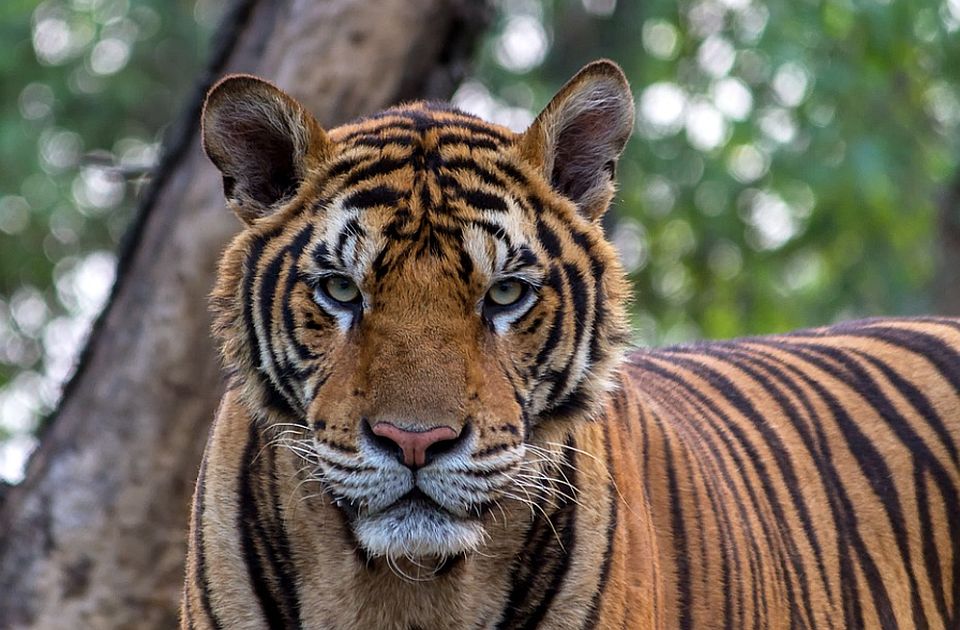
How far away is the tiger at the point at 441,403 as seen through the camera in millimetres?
2977

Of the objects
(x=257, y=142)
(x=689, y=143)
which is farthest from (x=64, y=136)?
(x=257, y=142)

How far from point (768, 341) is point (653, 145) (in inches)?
320

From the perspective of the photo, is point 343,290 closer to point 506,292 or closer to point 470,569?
point 506,292

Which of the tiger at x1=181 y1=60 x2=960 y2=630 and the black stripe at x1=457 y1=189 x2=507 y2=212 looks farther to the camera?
the black stripe at x1=457 y1=189 x2=507 y2=212

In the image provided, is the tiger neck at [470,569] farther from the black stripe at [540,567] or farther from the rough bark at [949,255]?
the rough bark at [949,255]

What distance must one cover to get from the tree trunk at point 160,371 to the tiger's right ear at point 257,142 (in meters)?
2.57

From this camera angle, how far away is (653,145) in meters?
12.7

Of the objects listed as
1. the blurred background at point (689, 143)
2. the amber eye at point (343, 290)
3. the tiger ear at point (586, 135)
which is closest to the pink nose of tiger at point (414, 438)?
the amber eye at point (343, 290)

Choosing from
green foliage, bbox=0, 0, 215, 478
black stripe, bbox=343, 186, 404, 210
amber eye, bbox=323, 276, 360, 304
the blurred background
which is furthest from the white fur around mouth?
green foliage, bbox=0, 0, 215, 478

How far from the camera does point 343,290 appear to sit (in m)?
3.09

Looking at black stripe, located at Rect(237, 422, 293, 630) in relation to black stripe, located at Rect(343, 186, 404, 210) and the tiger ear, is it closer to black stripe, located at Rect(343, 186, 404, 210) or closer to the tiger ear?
black stripe, located at Rect(343, 186, 404, 210)

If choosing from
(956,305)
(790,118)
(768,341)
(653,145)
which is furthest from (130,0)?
(768,341)

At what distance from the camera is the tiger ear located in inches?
132

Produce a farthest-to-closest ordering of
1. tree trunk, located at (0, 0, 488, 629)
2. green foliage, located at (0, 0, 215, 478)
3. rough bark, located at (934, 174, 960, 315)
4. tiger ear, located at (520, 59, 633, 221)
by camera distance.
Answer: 1. green foliage, located at (0, 0, 215, 478)
2. rough bark, located at (934, 174, 960, 315)
3. tree trunk, located at (0, 0, 488, 629)
4. tiger ear, located at (520, 59, 633, 221)
